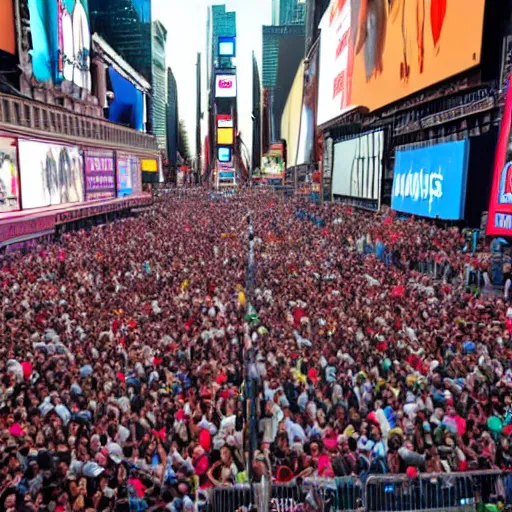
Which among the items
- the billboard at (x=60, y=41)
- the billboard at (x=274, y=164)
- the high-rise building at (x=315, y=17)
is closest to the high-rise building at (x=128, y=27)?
the billboard at (x=274, y=164)

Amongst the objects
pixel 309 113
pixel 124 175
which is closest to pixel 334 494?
pixel 124 175

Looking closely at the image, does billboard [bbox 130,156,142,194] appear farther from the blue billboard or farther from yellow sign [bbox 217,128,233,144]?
yellow sign [bbox 217,128,233,144]

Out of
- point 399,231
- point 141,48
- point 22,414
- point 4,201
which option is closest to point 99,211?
point 4,201

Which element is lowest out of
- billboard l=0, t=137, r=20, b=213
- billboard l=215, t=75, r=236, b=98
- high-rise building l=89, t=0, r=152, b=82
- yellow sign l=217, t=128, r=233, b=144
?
billboard l=0, t=137, r=20, b=213

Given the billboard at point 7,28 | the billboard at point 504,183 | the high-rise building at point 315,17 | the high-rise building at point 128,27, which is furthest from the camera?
the high-rise building at point 128,27

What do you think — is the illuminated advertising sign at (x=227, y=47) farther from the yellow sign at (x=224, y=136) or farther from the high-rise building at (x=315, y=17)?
the high-rise building at (x=315, y=17)

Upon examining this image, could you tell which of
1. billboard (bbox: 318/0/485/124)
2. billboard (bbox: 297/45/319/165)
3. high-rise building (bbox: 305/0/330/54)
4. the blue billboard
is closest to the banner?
high-rise building (bbox: 305/0/330/54)

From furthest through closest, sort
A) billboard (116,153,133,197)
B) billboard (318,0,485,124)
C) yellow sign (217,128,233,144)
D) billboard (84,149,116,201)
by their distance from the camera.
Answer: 1. yellow sign (217,128,233,144)
2. billboard (116,153,133,197)
3. billboard (84,149,116,201)
4. billboard (318,0,485,124)
